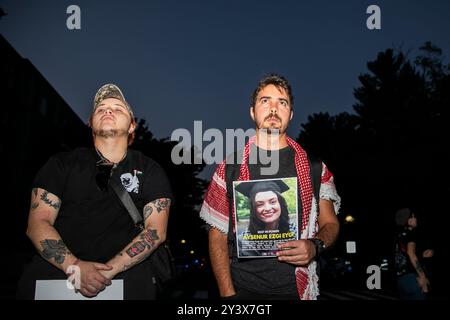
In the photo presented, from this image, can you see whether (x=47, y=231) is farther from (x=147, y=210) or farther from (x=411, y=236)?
(x=411, y=236)

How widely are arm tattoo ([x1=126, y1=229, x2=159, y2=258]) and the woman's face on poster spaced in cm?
76

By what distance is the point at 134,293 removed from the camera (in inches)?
116

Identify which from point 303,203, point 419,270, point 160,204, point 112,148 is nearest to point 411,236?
point 419,270

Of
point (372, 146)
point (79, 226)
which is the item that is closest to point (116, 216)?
point (79, 226)

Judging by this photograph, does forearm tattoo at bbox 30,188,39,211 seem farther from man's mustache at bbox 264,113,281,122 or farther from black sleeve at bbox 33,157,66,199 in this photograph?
man's mustache at bbox 264,113,281,122

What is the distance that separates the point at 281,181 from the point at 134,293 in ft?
4.29

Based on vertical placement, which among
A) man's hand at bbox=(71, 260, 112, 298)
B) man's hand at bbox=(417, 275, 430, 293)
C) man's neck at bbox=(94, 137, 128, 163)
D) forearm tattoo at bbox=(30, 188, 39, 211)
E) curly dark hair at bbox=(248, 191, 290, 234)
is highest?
man's neck at bbox=(94, 137, 128, 163)

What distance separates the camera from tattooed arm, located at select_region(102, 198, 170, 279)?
2.87 meters

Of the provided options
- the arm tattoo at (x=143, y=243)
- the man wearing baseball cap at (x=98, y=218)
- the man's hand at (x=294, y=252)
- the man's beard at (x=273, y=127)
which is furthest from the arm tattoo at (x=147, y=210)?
the man's beard at (x=273, y=127)

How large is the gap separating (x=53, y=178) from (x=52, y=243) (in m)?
0.46

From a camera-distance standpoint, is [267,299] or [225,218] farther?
[225,218]

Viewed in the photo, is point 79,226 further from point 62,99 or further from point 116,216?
point 62,99

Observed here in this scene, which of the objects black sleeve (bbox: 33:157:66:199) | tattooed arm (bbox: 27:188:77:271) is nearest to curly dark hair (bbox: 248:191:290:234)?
tattooed arm (bbox: 27:188:77:271)

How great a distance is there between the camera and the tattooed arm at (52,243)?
9.05 feet
